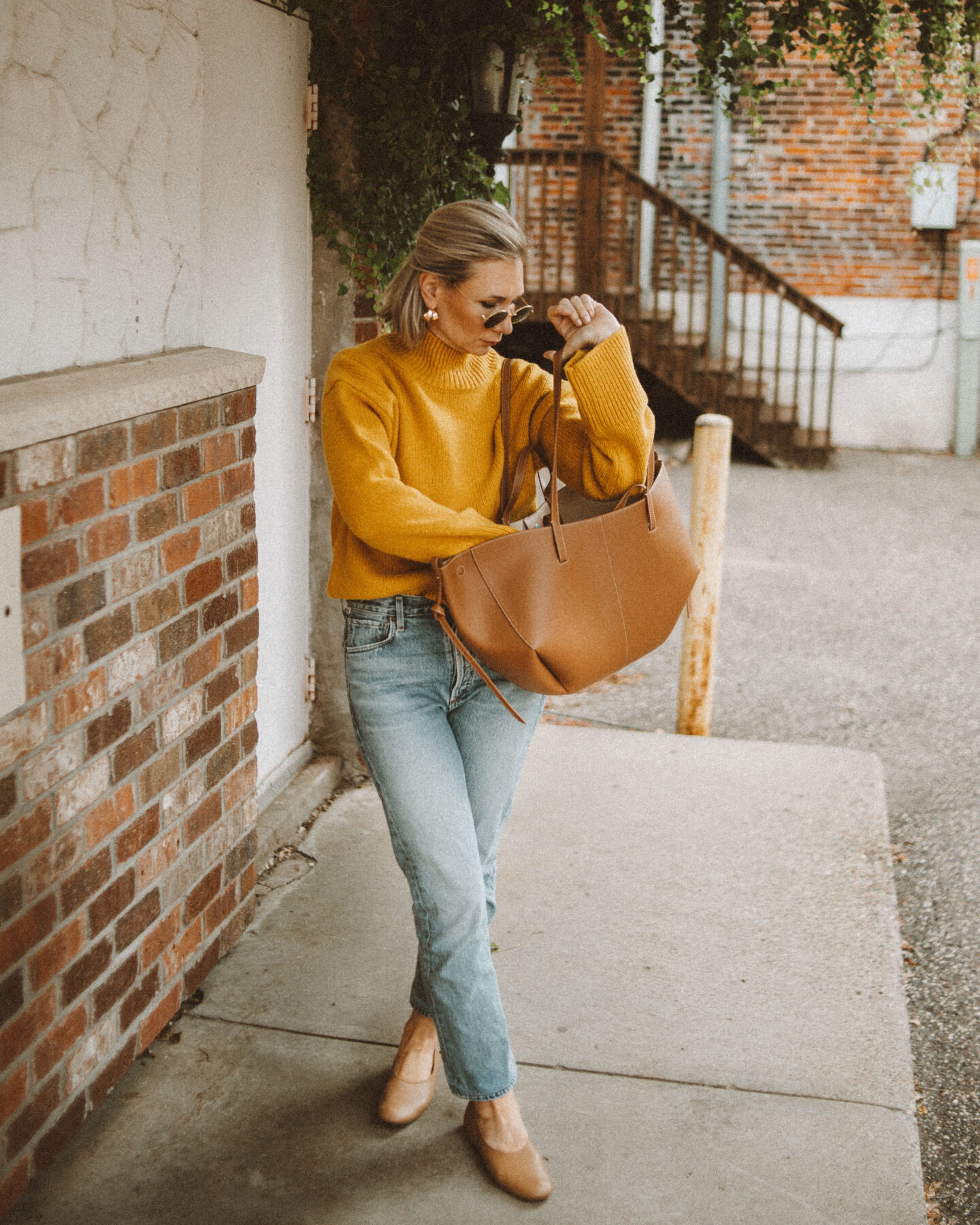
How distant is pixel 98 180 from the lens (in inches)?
89.0

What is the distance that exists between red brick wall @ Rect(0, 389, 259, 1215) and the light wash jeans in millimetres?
428

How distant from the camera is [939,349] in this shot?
37.0 ft

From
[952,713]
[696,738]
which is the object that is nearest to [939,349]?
[952,713]

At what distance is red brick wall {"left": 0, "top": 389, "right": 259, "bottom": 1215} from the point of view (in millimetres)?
1979

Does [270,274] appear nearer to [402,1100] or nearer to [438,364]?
[438,364]

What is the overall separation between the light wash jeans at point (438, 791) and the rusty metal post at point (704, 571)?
222cm

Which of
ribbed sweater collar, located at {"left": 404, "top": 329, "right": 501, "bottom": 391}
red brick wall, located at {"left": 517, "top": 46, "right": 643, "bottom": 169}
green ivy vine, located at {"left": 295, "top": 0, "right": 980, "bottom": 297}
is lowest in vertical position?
ribbed sweater collar, located at {"left": 404, "top": 329, "right": 501, "bottom": 391}

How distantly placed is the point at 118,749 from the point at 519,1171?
3.47 ft

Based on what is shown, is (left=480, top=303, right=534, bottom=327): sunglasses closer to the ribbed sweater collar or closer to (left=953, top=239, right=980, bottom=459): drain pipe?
the ribbed sweater collar

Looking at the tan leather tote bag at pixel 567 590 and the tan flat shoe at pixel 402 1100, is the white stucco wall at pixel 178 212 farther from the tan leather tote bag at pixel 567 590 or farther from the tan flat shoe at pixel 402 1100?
the tan flat shoe at pixel 402 1100

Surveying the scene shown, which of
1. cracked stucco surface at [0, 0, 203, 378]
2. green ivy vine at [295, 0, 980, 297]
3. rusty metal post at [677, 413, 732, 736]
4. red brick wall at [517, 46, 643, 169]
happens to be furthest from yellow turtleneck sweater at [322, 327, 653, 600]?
red brick wall at [517, 46, 643, 169]

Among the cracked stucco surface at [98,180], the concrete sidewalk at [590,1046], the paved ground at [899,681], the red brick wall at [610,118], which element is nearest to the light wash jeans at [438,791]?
the concrete sidewalk at [590,1046]

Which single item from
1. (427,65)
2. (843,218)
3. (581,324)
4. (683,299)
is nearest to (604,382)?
(581,324)

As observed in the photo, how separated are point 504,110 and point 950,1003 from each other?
2.81 meters
